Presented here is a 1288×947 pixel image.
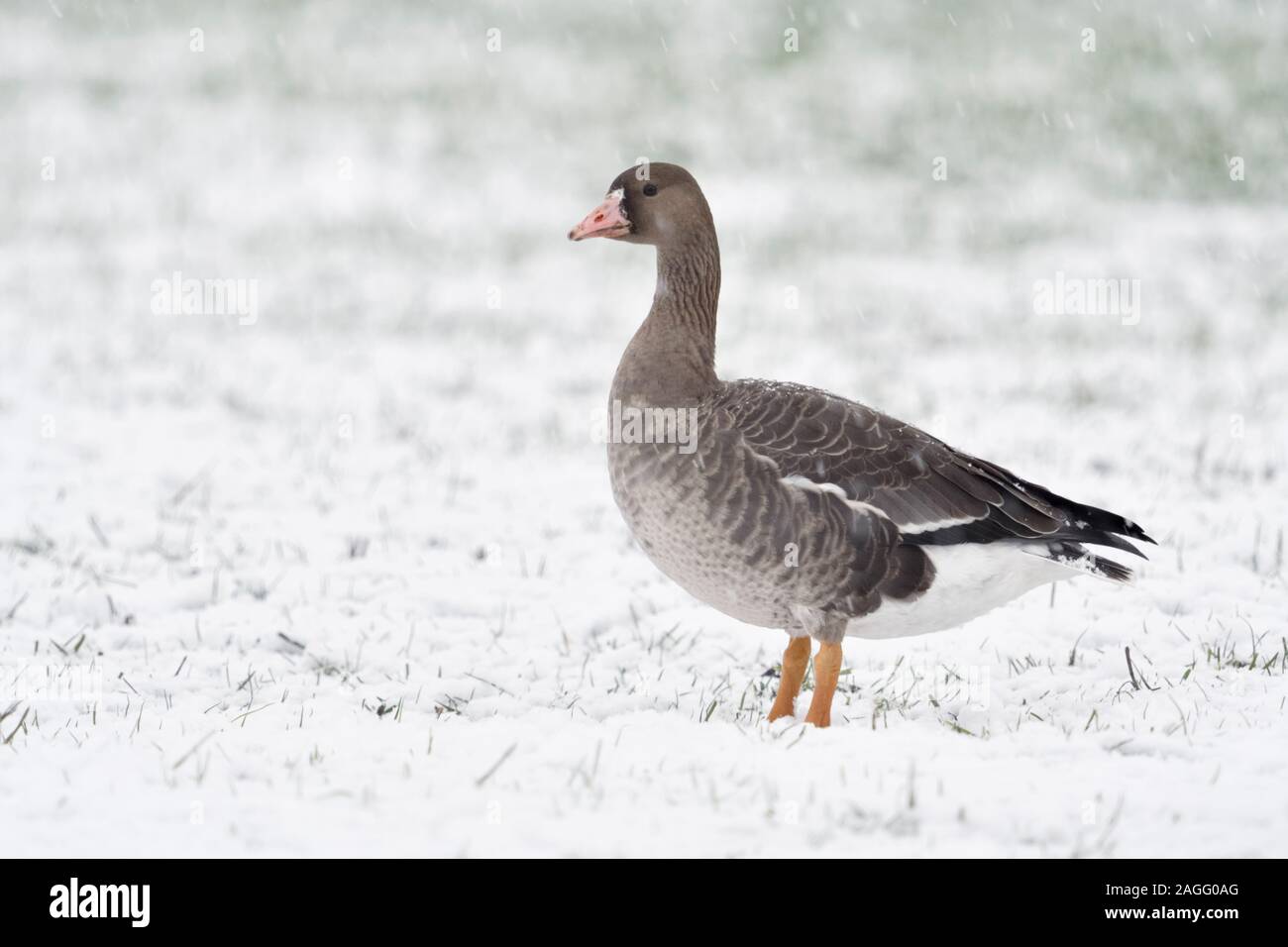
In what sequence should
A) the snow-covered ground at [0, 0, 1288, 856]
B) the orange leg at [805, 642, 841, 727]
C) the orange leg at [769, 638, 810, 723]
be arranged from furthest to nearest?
the orange leg at [769, 638, 810, 723] < the orange leg at [805, 642, 841, 727] < the snow-covered ground at [0, 0, 1288, 856]

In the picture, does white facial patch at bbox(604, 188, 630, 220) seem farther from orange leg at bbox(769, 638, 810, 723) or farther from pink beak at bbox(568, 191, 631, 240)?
orange leg at bbox(769, 638, 810, 723)

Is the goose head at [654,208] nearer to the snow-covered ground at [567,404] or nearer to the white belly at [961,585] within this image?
the white belly at [961,585]

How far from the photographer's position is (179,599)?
279 inches

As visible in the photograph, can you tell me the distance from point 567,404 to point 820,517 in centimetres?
701

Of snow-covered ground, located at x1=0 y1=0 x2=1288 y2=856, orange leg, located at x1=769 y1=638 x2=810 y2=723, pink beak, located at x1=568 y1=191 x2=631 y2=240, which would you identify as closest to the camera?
snow-covered ground, located at x1=0 y1=0 x2=1288 y2=856

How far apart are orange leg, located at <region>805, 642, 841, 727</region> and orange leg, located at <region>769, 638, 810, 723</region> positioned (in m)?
0.21

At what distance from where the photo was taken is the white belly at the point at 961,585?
532 centimetres

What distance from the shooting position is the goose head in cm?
589

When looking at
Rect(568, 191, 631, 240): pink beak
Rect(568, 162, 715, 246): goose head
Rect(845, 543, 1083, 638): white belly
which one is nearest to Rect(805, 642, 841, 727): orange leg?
Rect(845, 543, 1083, 638): white belly

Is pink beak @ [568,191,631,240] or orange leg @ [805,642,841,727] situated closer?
orange leg @ [805,642,841,727]

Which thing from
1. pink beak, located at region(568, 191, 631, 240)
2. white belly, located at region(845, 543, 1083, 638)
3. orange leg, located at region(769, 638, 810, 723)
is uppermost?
pink beak, located at region(568, 191, 631, 240)

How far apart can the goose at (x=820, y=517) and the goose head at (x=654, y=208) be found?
620 mm

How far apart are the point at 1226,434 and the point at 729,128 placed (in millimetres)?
15063

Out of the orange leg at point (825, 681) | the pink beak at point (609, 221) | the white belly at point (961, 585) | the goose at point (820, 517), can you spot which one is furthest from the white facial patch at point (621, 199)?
the orange leg at point (825, 681)
